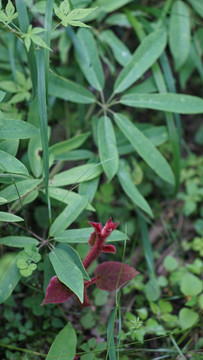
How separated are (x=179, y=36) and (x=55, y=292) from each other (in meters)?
1.55

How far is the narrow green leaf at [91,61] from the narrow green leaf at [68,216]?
680 millimetres

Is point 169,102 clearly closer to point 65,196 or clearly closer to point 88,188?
point 88,188

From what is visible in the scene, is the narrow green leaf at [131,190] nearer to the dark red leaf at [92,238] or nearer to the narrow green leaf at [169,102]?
the narrow green leaf at [169,102]

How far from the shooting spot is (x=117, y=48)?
6.23 feet

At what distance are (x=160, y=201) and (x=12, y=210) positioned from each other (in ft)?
3.46

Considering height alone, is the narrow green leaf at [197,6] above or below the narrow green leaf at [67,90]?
above

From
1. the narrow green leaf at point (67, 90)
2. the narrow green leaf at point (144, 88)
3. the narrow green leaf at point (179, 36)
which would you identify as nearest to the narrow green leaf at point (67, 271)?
the narrow green leaf at point (67, 90)

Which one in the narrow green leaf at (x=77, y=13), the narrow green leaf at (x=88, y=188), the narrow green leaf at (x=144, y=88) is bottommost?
the narrow green leaf at (x=88, y=188)

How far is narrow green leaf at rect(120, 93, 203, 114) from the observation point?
1671 millimetres

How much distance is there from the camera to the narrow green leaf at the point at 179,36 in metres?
1.92

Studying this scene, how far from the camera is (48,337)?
1.55m

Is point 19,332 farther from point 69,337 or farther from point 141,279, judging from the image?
point 141,279

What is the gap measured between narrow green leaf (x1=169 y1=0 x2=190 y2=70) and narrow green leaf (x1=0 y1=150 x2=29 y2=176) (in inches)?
47.3

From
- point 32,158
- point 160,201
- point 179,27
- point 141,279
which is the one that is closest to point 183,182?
point 160,201
